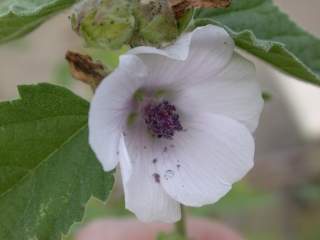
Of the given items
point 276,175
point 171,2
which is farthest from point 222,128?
point 276,175

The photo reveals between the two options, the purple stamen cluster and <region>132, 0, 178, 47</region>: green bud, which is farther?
the purple stamen cluster

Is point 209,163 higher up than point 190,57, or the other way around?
point 190,57

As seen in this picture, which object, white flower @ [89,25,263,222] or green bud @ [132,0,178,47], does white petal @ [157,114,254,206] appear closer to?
white flower @ [89,25,263,222]

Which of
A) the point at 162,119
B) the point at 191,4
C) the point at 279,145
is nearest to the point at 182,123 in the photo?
the point at 162,119

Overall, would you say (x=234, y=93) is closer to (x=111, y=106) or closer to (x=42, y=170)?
(x=111, y=106)

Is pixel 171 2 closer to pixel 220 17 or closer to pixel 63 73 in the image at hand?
pixel 220 17

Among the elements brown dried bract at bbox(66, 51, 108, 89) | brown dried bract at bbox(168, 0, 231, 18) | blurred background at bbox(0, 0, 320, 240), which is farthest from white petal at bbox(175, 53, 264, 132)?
blurred background at bbox(0, 0, 320, 240)
